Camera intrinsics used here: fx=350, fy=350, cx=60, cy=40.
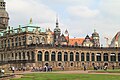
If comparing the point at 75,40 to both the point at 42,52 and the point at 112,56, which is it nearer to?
the point at 112,56

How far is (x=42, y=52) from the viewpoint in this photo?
126 m

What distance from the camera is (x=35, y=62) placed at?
12381 cm

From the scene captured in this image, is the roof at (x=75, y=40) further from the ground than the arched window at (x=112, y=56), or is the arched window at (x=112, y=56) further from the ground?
the roof at (x=75, y=40)

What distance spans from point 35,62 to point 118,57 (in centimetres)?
3498

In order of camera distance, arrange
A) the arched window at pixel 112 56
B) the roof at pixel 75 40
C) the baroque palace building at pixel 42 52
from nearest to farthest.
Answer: the baroque palace building at pixel 42 52 → the arched window at pixel 112 56 → the roof at pixel 75 40

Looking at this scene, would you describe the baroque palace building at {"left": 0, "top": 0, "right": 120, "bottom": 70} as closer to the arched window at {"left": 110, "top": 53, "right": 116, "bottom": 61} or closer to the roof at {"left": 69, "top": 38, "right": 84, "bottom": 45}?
the arched window at {"left": 110, "top": 53, "right": 116, "bottom": 61}

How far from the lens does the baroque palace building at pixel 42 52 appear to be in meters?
126

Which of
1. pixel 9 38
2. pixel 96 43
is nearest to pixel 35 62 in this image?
pixel 9 38

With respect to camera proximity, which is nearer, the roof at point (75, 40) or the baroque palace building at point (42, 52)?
the baroque palace building at point (42, 52)

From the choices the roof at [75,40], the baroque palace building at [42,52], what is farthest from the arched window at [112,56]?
the roof at [75,40]

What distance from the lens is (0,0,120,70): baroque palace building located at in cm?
12600

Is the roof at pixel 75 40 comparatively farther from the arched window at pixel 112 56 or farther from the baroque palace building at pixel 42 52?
the arched window at pixel 112 56

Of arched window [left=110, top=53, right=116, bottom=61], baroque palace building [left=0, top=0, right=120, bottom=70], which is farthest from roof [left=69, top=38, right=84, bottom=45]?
arched window [left=110, top=53, right=116, bottom=61]

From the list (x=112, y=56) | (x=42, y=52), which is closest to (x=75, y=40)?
(x=112, y=56)
